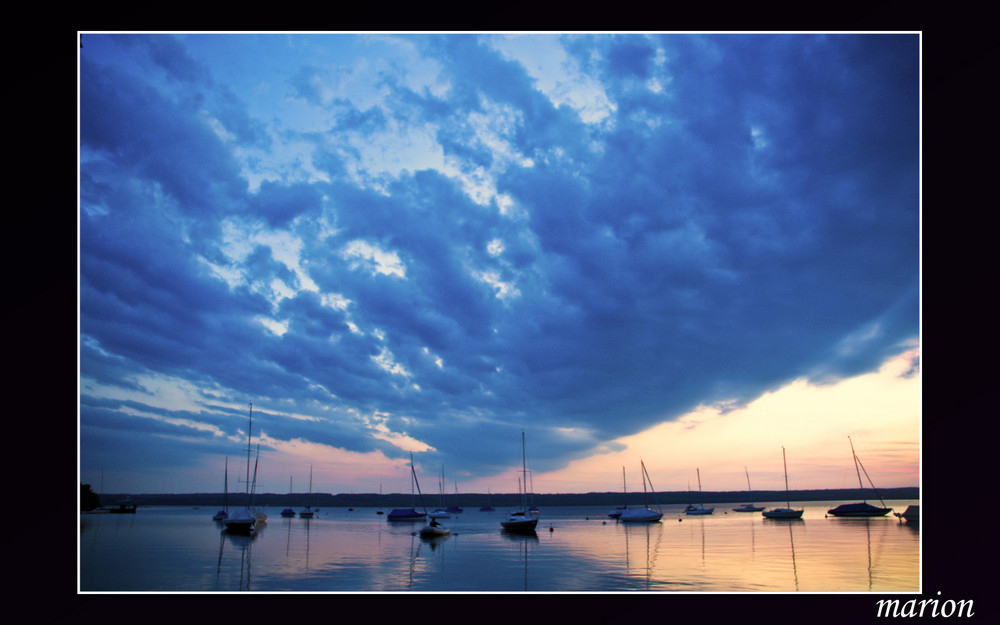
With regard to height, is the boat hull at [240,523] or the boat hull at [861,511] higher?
the boat hull at [240,523]

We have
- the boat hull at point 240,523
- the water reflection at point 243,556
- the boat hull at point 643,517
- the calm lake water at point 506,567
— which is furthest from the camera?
the boat hull at point 643,517

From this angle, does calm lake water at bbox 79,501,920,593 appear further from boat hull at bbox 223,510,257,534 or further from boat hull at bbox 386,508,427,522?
boat hull at bbox 386,508,427,522

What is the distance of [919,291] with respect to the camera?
7719 mm

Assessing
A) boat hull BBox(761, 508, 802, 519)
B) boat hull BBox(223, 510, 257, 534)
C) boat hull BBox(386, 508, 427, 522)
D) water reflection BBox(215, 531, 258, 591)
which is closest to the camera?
water reflection BBox(215, 531, 258, 591)

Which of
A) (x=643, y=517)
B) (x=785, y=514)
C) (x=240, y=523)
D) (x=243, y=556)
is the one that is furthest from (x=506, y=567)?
(x=785, y=514)

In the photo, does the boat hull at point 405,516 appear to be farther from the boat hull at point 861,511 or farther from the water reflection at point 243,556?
the boat hull at point 861,511

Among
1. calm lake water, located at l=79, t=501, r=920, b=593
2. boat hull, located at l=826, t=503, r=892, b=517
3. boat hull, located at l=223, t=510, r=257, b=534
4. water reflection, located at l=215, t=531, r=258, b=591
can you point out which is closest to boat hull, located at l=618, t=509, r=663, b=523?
boat hull, located at l=826, t=503, r=892, b=517

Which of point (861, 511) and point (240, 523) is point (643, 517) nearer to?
point (861, 511)

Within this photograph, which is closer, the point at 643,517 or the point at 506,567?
the point at 506,567

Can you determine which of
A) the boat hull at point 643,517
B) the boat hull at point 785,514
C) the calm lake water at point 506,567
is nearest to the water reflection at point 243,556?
the calm lake water at point 506,567

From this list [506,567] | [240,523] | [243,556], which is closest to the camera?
[506,567]

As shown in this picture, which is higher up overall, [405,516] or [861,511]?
[861,511]

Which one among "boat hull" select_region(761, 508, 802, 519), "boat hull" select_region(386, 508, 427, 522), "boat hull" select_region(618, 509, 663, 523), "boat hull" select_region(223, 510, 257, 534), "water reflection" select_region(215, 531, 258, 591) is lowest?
"boat hull" select_region(386, 508, 427, 522)
